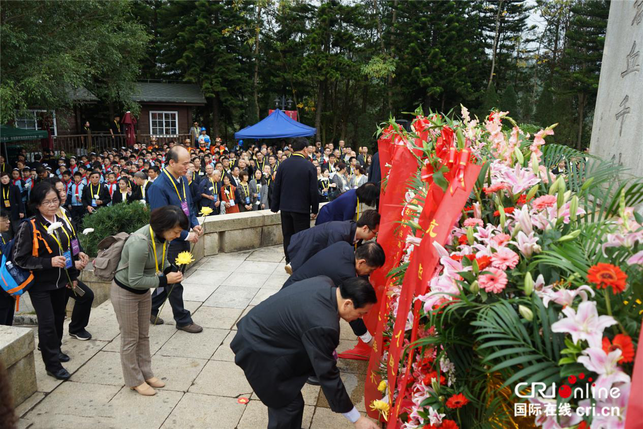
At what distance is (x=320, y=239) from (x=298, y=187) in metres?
1.98

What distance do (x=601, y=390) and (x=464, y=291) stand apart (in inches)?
26.0

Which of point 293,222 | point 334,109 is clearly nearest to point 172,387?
point 293,222

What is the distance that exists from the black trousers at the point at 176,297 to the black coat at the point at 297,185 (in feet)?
4.98

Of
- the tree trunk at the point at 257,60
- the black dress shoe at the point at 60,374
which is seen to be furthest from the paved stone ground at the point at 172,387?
the tree trunk at the point at 257,60

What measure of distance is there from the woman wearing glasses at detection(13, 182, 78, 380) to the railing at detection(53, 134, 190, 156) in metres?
19.6

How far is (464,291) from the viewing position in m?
2.03

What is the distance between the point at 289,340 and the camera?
281 centimetres

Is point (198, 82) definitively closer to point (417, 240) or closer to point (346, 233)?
point (346, 233)

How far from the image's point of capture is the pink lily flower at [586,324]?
1.48 meters

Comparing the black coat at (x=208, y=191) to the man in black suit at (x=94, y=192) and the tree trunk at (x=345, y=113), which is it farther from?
the tree trunk at (x=345, y=113)

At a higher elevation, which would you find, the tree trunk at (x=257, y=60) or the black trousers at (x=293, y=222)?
the tree trunk at (x=257, y=60)

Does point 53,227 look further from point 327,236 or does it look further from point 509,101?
point 509,101

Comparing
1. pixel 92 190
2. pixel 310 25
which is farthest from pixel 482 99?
pixel 92 190

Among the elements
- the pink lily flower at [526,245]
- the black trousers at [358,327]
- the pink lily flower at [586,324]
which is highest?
the pink lily flower at [526,245]
